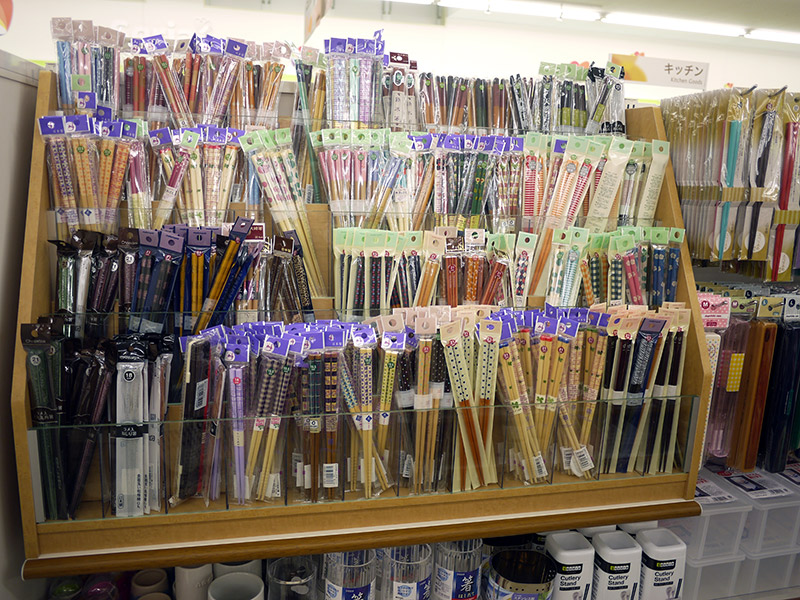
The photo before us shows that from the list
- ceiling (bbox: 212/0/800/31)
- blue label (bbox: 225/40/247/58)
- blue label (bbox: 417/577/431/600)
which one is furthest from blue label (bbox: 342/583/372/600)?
ceiling (bbox: 212/0/800/31)

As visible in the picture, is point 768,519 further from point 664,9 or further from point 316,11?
point 664,9

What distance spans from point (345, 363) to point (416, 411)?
0.21 m

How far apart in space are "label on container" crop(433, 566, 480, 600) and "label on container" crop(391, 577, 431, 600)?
5 cm

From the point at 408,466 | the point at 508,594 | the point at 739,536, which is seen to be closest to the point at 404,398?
the point at 408,466

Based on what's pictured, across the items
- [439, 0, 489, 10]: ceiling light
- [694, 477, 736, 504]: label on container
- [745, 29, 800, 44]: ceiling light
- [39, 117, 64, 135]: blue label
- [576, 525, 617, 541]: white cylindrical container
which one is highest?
[745, 29, 800, 44]: ceiling light

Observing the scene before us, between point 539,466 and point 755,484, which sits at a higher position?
point 539,466

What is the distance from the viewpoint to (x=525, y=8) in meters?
5.21

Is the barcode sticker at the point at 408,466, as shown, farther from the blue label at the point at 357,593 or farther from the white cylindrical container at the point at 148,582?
the white cylindrical container at the point at 148,582

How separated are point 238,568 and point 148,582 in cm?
24

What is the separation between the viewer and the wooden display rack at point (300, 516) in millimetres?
1238

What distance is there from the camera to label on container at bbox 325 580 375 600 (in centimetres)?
142

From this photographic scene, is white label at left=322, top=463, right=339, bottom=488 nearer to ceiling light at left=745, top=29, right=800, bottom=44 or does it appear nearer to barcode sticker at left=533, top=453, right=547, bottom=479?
barcode sticker at left=533, top=453, right=547, bottom=479

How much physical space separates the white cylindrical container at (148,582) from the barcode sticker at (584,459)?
114 centimetres

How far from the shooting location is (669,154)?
5.89 feet
